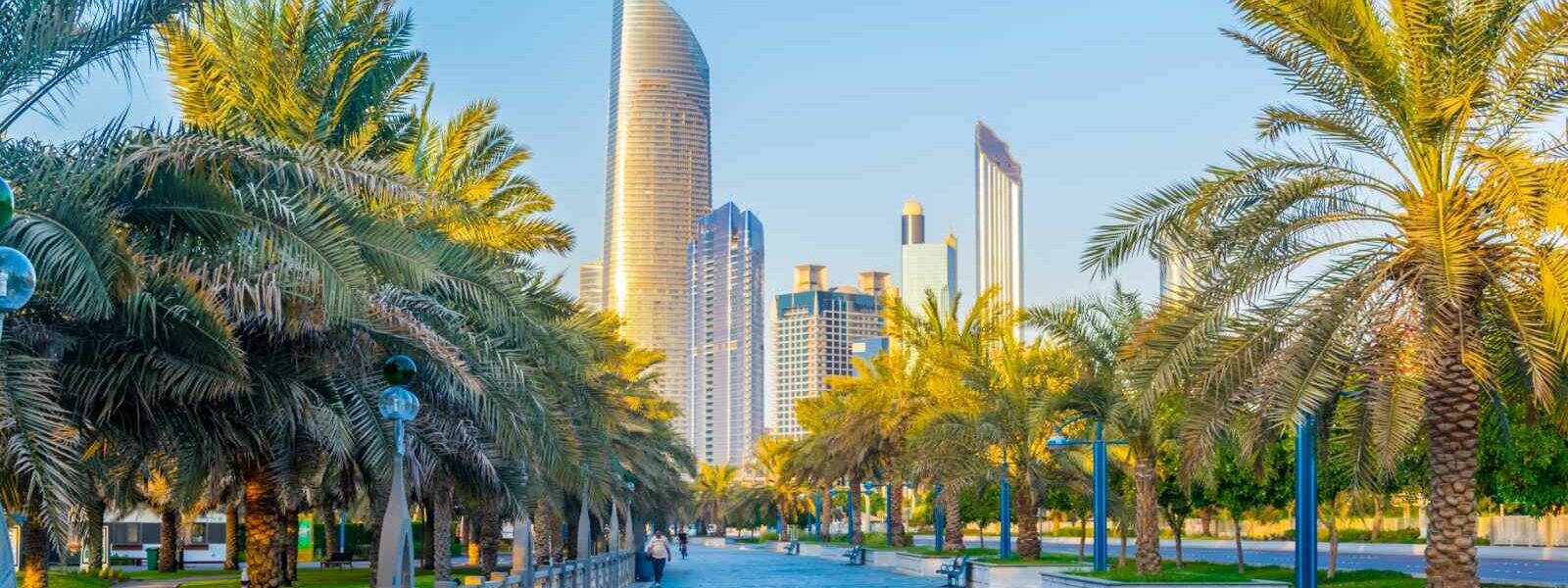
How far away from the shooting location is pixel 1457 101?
53.4 ft

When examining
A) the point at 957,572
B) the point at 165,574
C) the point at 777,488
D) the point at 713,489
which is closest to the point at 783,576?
the point at 957,572

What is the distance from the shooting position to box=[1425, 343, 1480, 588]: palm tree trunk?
17281 millimetres

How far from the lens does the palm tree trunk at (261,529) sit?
19.3 m

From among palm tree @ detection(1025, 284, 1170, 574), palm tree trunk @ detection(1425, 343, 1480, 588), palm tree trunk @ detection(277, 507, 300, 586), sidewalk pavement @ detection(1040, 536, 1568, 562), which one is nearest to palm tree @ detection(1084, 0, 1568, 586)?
palm tree trunk @ detection(1425, 343, 1480, 588)

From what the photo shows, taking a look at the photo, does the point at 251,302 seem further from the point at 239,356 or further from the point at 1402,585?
the point at 1402,585

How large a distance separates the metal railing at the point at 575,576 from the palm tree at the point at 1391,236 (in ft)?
25.9

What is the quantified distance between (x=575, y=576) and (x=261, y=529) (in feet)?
26.2

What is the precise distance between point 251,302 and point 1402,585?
19.4 meters

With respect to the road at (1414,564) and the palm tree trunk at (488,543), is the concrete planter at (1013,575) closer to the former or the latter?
the road at (1414,564)

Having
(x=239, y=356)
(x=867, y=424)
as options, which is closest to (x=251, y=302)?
(x=239, y=356)

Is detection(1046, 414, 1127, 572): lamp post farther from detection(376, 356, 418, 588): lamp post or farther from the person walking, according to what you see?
detection(376, 356, 418, 588): lamp post

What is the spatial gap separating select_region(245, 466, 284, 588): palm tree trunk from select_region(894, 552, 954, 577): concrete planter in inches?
Result: 1082

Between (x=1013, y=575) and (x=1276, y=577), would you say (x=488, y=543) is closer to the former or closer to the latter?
(x=1013, y=575)

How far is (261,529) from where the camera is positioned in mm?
19469
